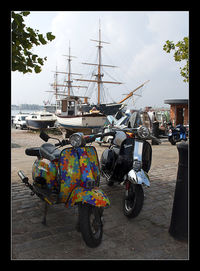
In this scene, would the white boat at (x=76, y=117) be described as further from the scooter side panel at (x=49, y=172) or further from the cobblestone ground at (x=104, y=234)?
the scooter side panel at (x=49, y=172)

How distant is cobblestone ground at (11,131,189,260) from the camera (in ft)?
9.28

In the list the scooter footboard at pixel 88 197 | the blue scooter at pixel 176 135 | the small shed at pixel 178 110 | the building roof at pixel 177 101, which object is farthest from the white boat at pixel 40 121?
the scooter footboard at pixel 88 197

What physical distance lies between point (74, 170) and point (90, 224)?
0.72 m

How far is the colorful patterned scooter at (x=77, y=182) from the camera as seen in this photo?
287cm

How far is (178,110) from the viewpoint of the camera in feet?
74.4

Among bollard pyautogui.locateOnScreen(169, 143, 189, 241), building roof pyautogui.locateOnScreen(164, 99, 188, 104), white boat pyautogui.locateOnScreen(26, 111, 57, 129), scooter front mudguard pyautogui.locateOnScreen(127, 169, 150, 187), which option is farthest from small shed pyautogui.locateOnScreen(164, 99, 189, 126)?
bollard pyautogui.locateOnScreen(169, 143, 189, 241)

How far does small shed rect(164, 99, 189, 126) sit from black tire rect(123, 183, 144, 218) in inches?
722

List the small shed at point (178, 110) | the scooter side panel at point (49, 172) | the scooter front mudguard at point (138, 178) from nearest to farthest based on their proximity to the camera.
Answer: the scooter front mudguard at point (138, 178) → the scooter side panel at point (49, 172) → the small shed at point (178, 110)

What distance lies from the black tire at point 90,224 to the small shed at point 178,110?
63.6 ft

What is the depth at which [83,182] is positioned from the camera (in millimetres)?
3215

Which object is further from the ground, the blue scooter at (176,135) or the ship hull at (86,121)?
the ship hull at (86,121)

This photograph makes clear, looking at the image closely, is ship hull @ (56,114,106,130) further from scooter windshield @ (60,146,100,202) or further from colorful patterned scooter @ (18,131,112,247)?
scooter windshield @ (60,146,100,202)
